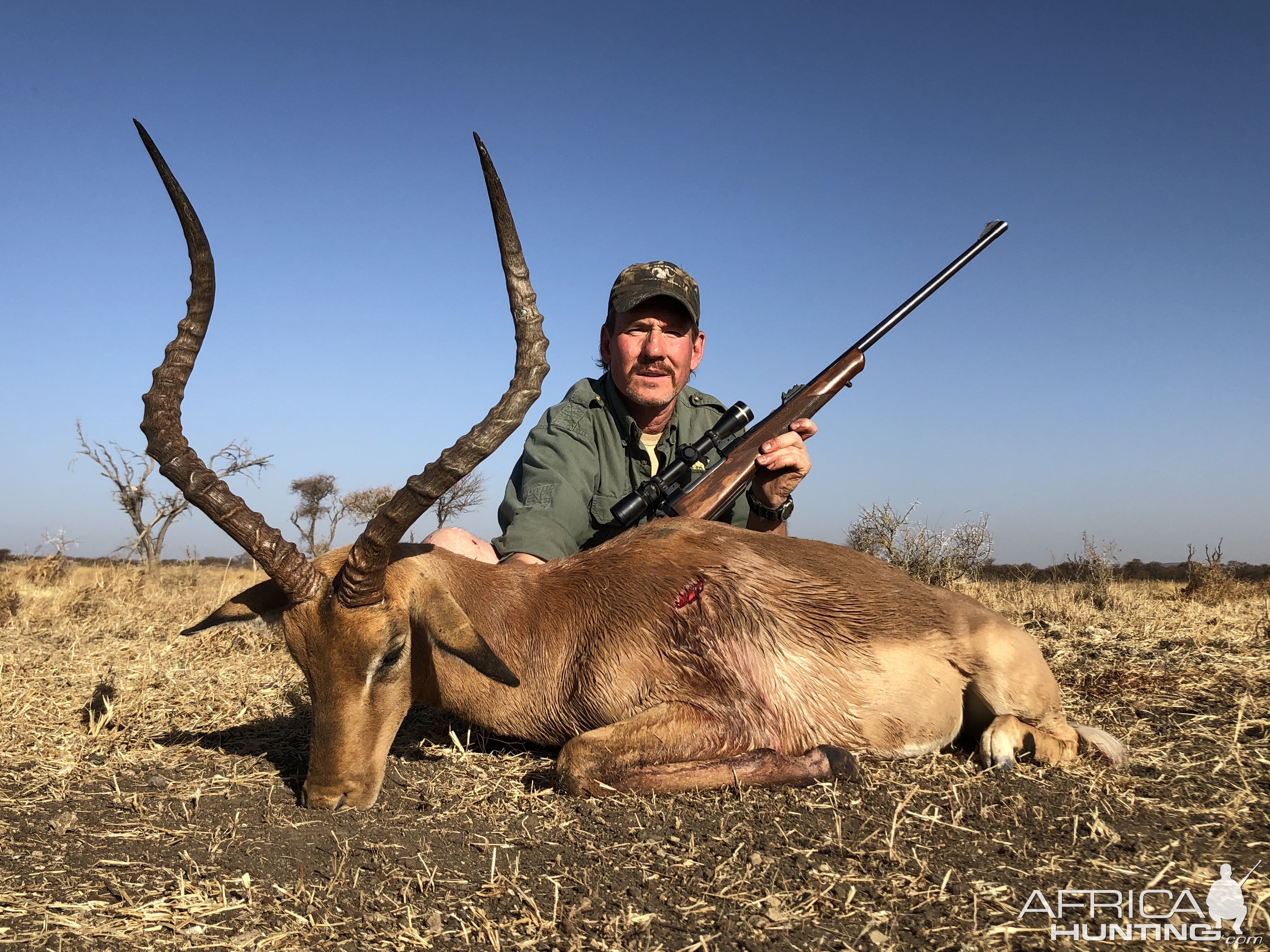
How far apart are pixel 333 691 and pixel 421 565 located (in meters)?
0.76

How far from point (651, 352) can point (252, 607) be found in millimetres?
3675

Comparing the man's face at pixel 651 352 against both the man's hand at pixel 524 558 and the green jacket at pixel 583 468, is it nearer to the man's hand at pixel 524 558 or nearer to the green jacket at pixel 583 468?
the green jacket at pixel 583 468

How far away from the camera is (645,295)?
21.7 feet

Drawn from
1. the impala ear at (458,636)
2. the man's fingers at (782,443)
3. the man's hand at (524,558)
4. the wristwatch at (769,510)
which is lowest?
the impala ear at (458,636)

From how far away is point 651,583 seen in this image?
4.22 meters

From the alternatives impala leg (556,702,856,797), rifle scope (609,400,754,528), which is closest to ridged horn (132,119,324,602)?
impala leg (556,702,856,797)

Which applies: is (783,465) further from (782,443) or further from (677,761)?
(677,761)

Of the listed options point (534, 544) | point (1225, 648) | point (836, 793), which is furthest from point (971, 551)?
point (836, 793)

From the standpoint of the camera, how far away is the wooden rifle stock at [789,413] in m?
5.73

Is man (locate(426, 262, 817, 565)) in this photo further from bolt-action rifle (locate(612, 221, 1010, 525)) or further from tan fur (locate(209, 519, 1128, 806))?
tan fur (locate(209, 519, 1128, 806))

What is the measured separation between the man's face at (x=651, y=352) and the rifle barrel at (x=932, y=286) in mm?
1538

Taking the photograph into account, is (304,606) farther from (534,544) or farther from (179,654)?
(179,654)

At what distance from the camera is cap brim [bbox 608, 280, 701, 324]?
21.7 feet

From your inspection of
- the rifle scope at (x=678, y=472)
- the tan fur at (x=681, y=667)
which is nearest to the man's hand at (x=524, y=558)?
the rifle scope at (x=678, y=472)
